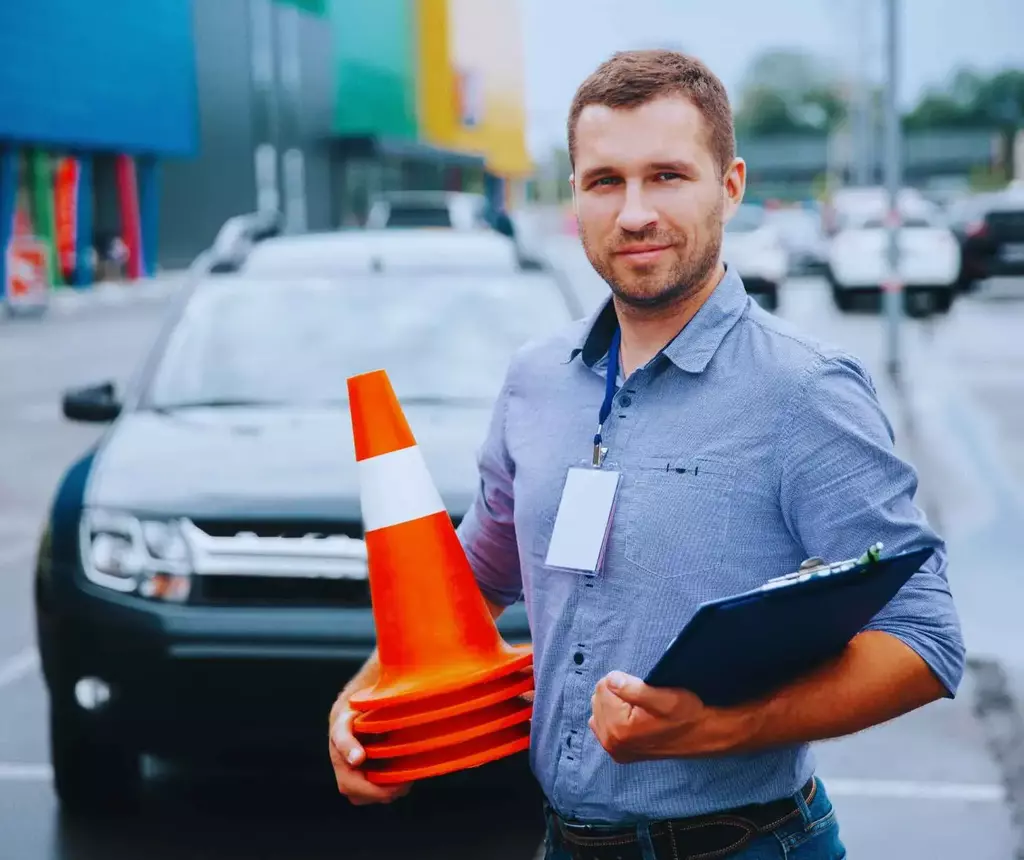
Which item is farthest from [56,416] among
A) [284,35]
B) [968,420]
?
[284,35]

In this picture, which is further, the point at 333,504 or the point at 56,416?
the point at 56,416

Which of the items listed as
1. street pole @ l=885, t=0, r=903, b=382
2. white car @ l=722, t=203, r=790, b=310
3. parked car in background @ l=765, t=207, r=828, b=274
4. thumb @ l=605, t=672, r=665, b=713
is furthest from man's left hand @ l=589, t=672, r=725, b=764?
parked car in background @ l=765, t=207, r=828, b=274

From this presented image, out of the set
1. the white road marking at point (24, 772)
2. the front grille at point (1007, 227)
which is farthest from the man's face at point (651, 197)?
the front grille at point (1007, 227)

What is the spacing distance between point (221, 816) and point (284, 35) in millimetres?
51287

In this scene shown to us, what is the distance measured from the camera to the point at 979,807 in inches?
197

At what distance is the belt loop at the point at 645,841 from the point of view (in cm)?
216

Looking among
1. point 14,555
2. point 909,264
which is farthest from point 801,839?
point 909,264

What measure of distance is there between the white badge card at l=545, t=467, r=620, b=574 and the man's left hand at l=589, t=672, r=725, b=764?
25 cm

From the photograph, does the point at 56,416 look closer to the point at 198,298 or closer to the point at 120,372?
the point at 120,372

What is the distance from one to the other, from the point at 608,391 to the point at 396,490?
22.2 inches

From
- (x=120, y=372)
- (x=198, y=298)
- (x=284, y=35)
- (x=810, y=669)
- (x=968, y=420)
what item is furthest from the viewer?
(x=284, y=35)

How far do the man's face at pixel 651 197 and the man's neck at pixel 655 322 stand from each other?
3cm

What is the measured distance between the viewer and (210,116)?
50781mm

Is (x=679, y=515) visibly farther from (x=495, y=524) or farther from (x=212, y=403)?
(x=212, y=403)
